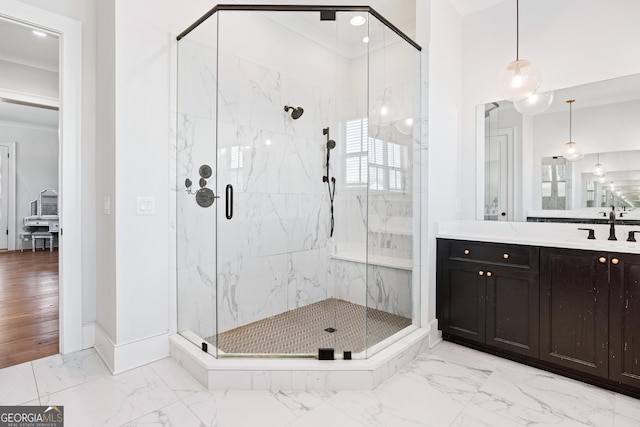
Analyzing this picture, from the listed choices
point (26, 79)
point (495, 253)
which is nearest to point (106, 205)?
point (26, 79)

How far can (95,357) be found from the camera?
2.35 meters

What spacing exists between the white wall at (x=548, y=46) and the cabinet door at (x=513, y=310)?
81 cm

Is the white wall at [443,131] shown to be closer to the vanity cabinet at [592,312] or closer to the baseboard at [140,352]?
the vanity cabinet at [592,312]

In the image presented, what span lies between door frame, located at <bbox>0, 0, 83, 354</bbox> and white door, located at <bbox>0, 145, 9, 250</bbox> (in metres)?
6.49

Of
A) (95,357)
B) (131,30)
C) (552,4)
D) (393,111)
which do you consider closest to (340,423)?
(95,357)

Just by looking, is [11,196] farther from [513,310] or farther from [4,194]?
[513,310]

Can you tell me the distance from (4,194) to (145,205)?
23.2ft

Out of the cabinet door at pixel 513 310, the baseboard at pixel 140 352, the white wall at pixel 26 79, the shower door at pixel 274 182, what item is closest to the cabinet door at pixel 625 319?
the cabinet door at pixel 513 310

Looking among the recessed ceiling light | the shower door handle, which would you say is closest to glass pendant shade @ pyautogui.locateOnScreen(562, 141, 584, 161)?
the recessed ceiling light

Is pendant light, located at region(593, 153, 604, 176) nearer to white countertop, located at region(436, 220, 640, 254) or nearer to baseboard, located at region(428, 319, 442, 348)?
white countertop, located at region(436, 220, 640, 254)

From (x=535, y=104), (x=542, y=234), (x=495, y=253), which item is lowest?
(x=495, y=253)

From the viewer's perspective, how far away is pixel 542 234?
8.74 ft

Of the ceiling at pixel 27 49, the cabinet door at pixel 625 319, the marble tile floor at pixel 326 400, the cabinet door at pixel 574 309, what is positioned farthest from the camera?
the ceiling at pixel 27 49

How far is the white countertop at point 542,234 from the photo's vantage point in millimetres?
2053
